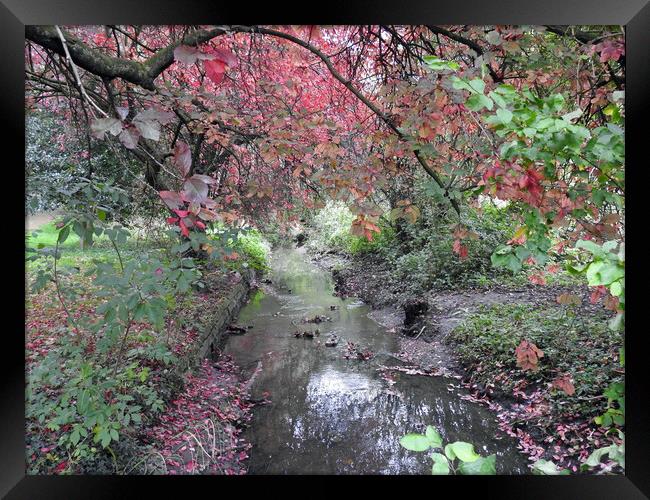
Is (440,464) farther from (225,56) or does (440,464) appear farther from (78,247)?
(78,247)

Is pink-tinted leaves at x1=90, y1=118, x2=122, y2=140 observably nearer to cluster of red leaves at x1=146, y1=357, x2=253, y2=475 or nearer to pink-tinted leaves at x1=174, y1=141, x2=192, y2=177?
pink-tinted leaves at x1=174, y1=141, x2=192, y2=177

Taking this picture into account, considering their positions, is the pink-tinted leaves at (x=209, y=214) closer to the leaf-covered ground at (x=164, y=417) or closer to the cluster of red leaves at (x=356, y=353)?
the leaf-covered ground at (x=164, y=417)

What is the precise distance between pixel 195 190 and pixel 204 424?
185 centimetres

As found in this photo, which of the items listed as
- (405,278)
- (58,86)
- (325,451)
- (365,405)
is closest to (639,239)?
(325,451)

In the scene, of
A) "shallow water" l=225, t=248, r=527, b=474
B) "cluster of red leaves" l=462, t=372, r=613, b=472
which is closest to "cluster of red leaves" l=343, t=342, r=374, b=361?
"shallow water" l=225, t=248, r=527, b=474

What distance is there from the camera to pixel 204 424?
2242mm

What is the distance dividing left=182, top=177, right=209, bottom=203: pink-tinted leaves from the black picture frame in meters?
0.38

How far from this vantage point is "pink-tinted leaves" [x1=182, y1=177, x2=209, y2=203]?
736 millimetres

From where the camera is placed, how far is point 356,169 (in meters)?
1.36

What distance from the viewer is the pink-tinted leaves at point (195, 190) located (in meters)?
0.74

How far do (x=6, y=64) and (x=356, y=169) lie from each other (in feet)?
2.97

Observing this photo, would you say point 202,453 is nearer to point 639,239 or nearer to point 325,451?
point 325,451

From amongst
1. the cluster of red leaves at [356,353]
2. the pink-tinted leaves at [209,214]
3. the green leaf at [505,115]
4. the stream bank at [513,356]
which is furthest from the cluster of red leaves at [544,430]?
the pink-tinted leaves at [209,214]
